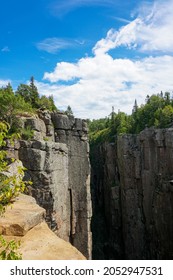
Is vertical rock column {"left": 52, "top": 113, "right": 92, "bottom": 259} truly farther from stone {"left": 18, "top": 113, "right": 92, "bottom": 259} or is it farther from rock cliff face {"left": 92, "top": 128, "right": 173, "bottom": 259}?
rock cliff face {"left": 92, "top": 128, "right": 173, "bottom": 259}

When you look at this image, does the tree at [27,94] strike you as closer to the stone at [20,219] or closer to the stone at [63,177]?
the stone at [63,177]

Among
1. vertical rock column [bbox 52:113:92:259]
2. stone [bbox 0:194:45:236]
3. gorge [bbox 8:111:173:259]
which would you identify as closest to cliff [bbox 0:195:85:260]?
stone [bbox 0:194:45:236]

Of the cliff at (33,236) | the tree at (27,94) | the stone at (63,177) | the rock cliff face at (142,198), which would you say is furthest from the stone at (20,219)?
the rock cliff face at (142,198)

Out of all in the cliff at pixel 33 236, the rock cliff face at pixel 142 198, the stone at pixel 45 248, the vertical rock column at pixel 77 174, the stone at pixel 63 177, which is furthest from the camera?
the rock cliff face at pixel 142 198

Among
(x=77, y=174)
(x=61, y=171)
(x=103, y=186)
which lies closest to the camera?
(x=61, y=171)

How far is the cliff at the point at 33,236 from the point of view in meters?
7.33

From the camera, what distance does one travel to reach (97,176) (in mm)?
57531

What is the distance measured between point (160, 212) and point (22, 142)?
22.4 metres

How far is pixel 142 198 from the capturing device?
128 ft

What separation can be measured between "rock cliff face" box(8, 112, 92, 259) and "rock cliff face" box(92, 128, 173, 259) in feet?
41.6

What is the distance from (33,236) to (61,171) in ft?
40.6

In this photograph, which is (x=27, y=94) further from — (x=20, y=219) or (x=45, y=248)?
(x=45, y=248)

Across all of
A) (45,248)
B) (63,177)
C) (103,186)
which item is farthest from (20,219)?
(103,186)
